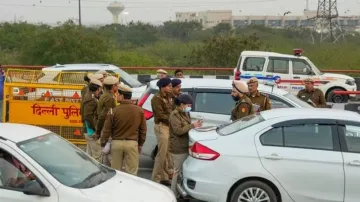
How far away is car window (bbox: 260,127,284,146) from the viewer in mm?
6934

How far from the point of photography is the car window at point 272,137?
22.7ft

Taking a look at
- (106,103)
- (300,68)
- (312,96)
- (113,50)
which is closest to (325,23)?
(113,50)

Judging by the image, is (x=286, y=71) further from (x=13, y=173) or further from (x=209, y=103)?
(x=13, y=173)

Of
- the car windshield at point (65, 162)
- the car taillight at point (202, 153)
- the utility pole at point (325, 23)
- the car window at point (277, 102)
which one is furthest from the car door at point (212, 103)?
the utility pole at point (325, 23)

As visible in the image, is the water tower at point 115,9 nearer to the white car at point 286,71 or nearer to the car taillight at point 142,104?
the white car at point 286,71

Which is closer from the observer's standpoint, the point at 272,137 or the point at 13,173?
the point at 13,173

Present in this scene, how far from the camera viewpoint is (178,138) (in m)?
7.68

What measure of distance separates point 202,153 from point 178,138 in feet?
2.37

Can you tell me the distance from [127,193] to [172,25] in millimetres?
72801

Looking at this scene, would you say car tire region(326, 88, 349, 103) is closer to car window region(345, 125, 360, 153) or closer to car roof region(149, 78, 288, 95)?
car roof region(149, 78, 288, 95)

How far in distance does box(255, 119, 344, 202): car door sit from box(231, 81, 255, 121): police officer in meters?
1.29

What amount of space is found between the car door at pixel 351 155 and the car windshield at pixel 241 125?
102 cm

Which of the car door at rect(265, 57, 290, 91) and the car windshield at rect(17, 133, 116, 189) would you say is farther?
the car door at rect(265, 57, 290, 91)

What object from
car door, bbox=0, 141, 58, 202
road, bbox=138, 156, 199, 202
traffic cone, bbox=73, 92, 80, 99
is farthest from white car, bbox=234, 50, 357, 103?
car door, bbox=0, 141, 58, 202
